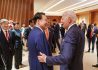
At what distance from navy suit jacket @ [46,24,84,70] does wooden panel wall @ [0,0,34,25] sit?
9441 millimetres

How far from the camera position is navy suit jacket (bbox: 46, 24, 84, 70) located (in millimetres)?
2113

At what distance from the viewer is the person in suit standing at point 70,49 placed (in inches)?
83.4

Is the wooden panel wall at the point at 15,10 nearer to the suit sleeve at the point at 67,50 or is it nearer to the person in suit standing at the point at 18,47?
the person in suit standing at the point at 18,47

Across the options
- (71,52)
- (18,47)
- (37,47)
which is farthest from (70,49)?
(18,47)

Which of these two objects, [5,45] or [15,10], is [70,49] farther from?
[15,10]

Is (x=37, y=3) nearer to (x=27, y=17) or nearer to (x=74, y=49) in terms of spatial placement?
(x=27, y=17)

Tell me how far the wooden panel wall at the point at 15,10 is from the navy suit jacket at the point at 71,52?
9441 millimetres

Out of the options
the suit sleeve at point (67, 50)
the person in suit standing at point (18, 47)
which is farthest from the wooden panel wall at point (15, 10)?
the suit sleeve at point (67, 50)

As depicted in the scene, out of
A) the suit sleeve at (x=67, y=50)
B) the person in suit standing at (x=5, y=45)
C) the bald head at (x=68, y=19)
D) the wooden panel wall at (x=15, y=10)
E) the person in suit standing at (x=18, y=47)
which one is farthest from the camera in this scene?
the wooden panel wall at (x=15, y=10)

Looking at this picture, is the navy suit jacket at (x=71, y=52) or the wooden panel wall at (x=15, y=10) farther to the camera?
the wooden panel wall at (x=15, y=10)

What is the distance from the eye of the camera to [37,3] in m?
20.3

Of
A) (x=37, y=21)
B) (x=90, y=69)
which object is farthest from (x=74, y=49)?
(x=90, y=69)

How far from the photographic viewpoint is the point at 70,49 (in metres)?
2.11

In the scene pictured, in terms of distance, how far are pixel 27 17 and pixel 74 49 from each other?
10.1 metres
